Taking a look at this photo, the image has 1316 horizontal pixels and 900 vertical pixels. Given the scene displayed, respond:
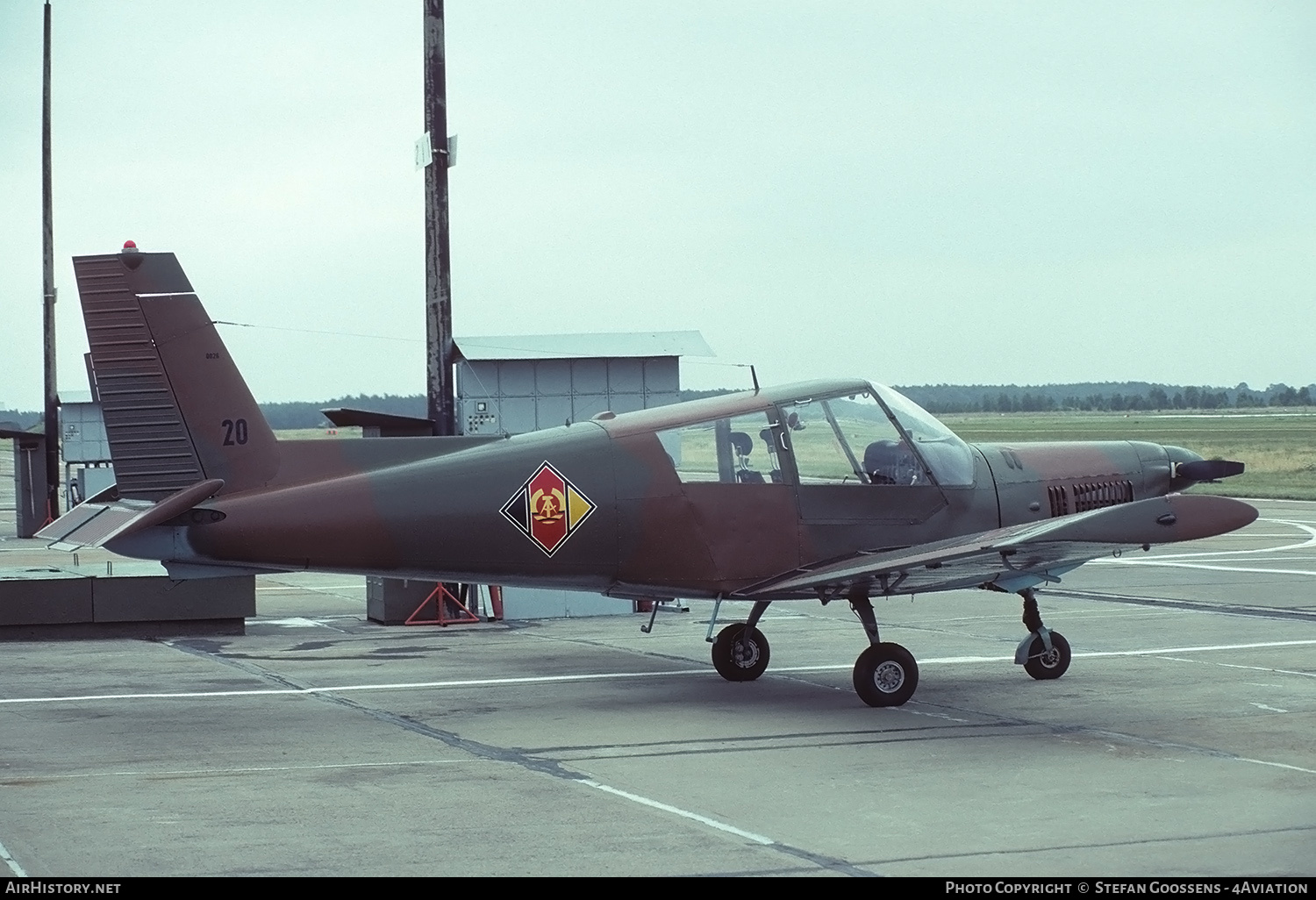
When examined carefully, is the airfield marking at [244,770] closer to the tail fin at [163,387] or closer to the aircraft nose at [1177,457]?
the tail fin at [163,387]

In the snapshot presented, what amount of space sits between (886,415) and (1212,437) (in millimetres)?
95758

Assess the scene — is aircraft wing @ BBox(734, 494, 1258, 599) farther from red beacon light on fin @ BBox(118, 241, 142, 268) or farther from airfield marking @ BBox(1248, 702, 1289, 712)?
red beacon light on fin @ BBox(118, 241, 142, 268)

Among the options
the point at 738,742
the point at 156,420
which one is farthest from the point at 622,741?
the point at 156,420

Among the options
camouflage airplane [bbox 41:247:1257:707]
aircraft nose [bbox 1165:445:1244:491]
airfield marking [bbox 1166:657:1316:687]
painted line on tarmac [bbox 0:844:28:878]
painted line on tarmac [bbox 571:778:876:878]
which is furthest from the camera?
aircraft nose [bbox 1165:445:1244:491]

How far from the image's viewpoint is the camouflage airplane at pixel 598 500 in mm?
11383

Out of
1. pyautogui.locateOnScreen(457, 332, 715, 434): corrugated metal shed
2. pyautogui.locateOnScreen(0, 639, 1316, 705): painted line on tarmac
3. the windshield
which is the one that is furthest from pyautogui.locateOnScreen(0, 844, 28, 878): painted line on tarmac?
pyautogui.locateOnScreen(457, 332, 715, 434): corrugated metal shed

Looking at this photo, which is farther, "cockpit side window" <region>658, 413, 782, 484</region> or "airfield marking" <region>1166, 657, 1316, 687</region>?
"airfield marking" <region>1166, 657, 1316, 687</region>

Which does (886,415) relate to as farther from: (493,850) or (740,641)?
(493,850)

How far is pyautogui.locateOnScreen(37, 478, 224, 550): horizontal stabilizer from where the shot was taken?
36.6 ft

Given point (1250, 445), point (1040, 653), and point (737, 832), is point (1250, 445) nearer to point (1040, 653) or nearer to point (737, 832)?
point (1040, 653)

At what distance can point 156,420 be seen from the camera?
11.8 m

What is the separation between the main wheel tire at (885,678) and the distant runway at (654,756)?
0.55ft

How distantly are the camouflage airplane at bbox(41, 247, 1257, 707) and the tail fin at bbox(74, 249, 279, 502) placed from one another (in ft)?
0.05

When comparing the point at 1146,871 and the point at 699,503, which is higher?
the point at 699,503
